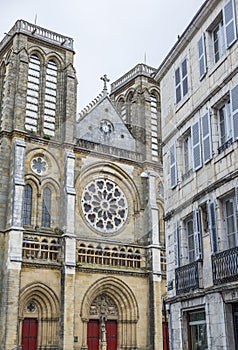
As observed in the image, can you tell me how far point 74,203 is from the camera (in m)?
23.4

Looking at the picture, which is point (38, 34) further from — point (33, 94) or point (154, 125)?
point (154, 125)

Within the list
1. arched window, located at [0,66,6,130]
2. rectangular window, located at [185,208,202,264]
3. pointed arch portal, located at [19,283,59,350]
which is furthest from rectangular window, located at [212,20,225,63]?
arched window, located at [0,66,6,130]

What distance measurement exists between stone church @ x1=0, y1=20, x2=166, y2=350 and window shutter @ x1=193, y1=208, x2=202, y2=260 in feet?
38.2

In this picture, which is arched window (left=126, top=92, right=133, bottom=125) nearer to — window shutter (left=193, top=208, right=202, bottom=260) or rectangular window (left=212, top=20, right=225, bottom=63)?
rectangular window (left=212, top=20, right=225, bottom=63)

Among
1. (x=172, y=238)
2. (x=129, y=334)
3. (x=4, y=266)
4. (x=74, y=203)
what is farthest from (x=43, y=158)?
(x=172, y=238)

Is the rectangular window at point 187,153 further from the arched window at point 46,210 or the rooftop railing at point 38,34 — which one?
the rooftop railing at point 38,34

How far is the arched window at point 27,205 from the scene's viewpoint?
22719 millimetres

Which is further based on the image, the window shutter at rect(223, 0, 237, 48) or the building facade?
the window shutter at rect(223, 0, 237, 48)

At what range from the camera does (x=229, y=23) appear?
10.6 meters

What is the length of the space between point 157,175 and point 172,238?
47.5 ft

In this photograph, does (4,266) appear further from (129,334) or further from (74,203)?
(129,334)

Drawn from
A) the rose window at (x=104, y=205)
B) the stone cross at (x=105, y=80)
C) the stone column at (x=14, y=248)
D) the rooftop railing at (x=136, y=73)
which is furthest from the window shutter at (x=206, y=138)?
the rooftop railing at (x=136, y=73)

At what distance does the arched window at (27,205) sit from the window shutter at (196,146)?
12.7 meters

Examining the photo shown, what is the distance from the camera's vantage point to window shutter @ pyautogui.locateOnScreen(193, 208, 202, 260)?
35.9ft
